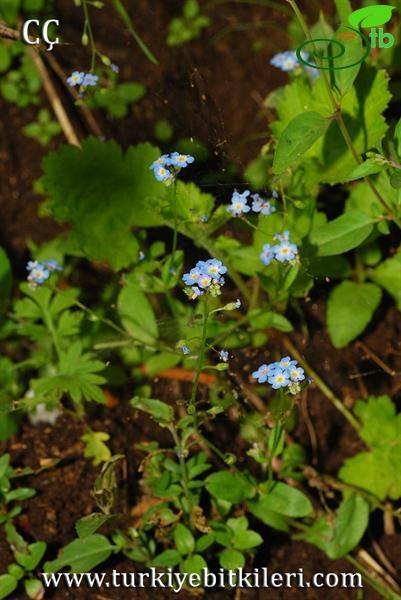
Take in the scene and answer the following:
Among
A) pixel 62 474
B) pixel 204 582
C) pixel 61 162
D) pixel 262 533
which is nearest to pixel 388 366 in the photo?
pixel 262 533

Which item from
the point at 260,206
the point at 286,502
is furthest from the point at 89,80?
the point at 286,502

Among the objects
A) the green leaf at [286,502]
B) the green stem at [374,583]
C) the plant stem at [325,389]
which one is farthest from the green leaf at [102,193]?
the green stem at [374,583]

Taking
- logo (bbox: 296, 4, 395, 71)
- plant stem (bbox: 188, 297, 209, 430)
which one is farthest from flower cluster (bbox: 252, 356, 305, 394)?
logo (bbox: 296, 4, 395, 71)

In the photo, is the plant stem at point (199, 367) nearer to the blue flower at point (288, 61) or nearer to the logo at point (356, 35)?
the logo at point (356, 35)

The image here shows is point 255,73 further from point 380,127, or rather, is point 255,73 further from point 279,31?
point 380,127

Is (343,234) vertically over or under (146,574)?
over

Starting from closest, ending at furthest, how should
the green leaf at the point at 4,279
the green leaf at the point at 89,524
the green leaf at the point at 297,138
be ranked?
1. the green leaf at the point at 297,138
2. the green leaf at the point at 89,524
3. the green leaf at the point at 4,279

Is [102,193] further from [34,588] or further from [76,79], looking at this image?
[34,588]
